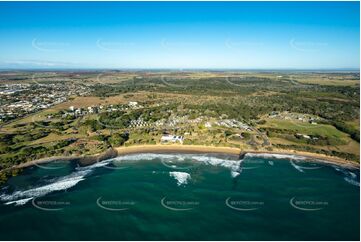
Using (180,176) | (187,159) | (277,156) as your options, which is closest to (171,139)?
(187,159)

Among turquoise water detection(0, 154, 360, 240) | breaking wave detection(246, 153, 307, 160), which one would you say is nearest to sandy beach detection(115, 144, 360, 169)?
breaking wave detection(246, 153, 307, 160)

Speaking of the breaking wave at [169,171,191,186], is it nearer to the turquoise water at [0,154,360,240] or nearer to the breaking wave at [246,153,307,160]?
the turquoise water at [0,154,360,240]

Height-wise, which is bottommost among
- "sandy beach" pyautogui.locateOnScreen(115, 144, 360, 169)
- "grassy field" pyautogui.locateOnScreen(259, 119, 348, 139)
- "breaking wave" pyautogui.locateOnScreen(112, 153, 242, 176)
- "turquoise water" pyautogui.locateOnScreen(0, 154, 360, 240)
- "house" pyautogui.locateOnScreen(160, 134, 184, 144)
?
"turquoise water" pyautogui.locateOnScreen(0, 154, 360, 240)

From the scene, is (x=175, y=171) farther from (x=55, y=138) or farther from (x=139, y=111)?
(x=139, y=111)

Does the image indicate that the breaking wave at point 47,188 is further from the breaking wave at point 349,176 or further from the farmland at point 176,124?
the breaking wave at point 349,176

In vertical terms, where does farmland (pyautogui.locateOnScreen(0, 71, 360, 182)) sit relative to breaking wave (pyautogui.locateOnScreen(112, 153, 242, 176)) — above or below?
above

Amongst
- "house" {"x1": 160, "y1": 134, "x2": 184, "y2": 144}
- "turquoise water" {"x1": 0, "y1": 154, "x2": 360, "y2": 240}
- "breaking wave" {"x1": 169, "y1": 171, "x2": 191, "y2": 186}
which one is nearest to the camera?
"turquoise water" {"x1": 0, "y1": 154, "x2": 360, "y2": 240}

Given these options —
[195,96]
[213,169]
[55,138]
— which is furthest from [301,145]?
[195,96]
